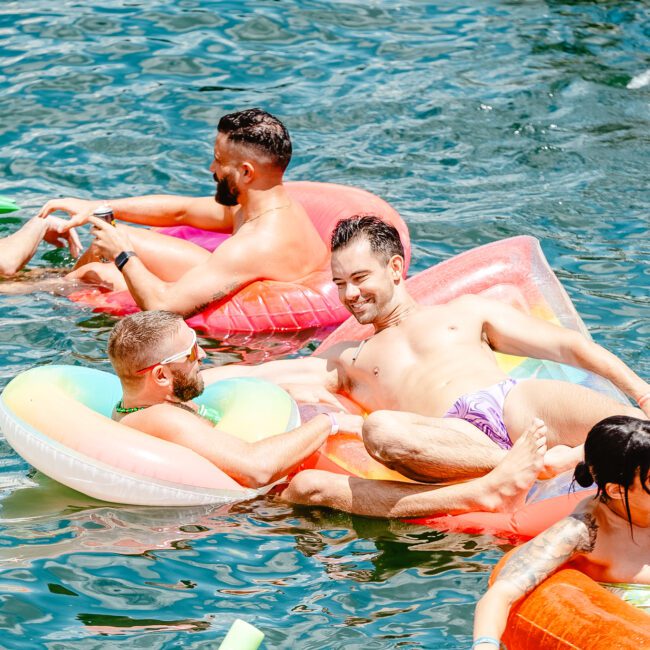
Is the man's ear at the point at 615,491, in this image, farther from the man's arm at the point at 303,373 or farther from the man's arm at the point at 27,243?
the man's arm at the point at 27,243

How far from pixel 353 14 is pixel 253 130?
5935 millimetres

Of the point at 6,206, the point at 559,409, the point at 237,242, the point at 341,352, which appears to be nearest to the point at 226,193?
the point at 237,242

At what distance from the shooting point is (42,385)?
5.49 metres

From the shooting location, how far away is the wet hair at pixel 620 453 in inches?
155

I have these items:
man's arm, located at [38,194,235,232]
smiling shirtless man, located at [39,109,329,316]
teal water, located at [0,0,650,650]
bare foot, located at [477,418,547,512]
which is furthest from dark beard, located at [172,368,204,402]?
man's arm, located at [38,194,235,232]

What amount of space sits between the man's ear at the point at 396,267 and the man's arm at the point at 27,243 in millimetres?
2733

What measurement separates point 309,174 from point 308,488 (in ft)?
16.6

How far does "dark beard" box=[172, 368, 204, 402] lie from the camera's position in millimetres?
5234

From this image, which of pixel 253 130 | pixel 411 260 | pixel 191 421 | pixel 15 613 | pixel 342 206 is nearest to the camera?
pixel 15 613

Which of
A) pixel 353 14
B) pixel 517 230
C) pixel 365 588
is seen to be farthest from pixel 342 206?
pixel 353 14

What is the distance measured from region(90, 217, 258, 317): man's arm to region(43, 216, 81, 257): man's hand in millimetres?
553

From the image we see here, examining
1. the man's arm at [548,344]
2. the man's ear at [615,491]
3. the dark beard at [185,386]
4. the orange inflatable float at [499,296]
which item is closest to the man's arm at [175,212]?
the orange inflatable float at [499,296]

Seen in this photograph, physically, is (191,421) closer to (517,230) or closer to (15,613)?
(15,613)

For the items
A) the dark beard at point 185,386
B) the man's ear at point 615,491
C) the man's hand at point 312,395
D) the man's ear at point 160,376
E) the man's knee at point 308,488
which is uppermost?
the man's ear at point 615,491
